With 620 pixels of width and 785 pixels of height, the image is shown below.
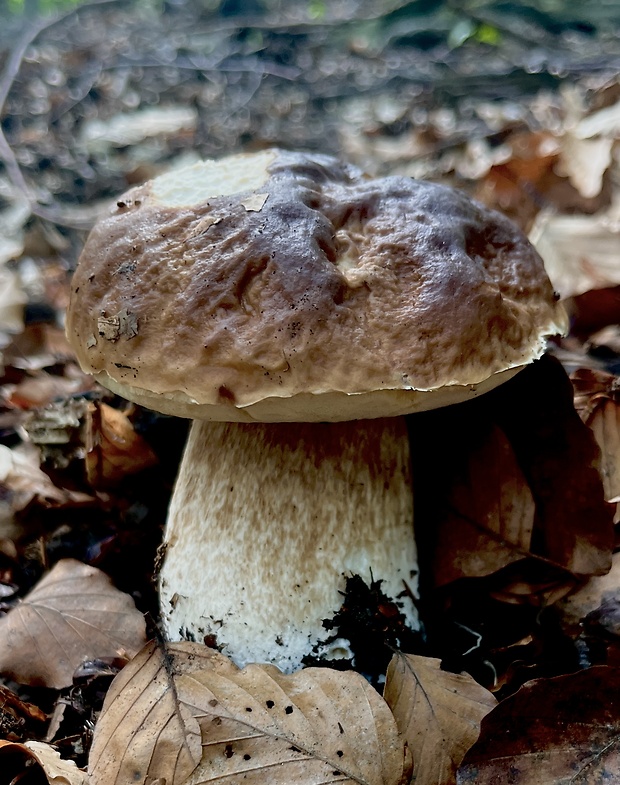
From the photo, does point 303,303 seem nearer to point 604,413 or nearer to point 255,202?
point 255,202

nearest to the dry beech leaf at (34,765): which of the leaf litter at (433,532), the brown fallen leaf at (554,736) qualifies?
the leaf litter at (433,532)

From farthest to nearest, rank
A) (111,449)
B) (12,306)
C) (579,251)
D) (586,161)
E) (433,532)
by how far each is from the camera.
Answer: (586,161) → (12,306) → (579,251) → (111,449) → (433,532)

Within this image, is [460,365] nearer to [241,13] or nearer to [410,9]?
[410,9]

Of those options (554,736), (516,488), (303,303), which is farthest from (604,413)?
(303,303)

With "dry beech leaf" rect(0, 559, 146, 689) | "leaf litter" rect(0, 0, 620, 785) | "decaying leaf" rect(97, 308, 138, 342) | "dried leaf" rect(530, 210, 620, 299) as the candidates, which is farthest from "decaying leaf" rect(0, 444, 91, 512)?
"dried leaf" rect(530, 210, 620, 299)

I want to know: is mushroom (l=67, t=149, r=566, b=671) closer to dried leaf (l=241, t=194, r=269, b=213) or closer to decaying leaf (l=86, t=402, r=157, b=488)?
dried leaf (l=241, t=194, r=269, b=213)

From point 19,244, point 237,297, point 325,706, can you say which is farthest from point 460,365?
point 19,244
